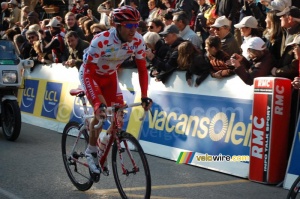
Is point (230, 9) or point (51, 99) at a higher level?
point (230, 9)

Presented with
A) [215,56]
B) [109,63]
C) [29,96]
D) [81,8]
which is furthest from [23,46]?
[109,63]

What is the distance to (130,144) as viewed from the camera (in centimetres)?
Answer: 643

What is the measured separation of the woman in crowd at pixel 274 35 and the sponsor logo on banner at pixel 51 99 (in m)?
4.59

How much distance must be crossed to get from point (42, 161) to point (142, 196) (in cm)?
307

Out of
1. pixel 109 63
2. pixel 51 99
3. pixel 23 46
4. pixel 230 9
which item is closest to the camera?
pixel 109 63

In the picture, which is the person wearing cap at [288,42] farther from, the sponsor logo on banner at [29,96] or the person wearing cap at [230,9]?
the sponsor logo on banner at [29,96]

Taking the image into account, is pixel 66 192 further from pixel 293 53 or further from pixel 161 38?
pixel 161 38

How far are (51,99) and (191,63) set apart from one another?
4258mm

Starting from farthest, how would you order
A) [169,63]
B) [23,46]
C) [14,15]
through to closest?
[14,15]
[23,46]
[169,63]

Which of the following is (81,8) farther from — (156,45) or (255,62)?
(255,62)

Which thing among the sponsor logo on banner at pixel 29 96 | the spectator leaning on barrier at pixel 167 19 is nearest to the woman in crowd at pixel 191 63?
the spectator leaning on barrier at pixel 167 19

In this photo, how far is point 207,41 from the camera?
9.05 metres

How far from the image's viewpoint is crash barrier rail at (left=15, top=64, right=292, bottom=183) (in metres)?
8.29

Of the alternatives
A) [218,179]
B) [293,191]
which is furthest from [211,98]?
[293,191]
